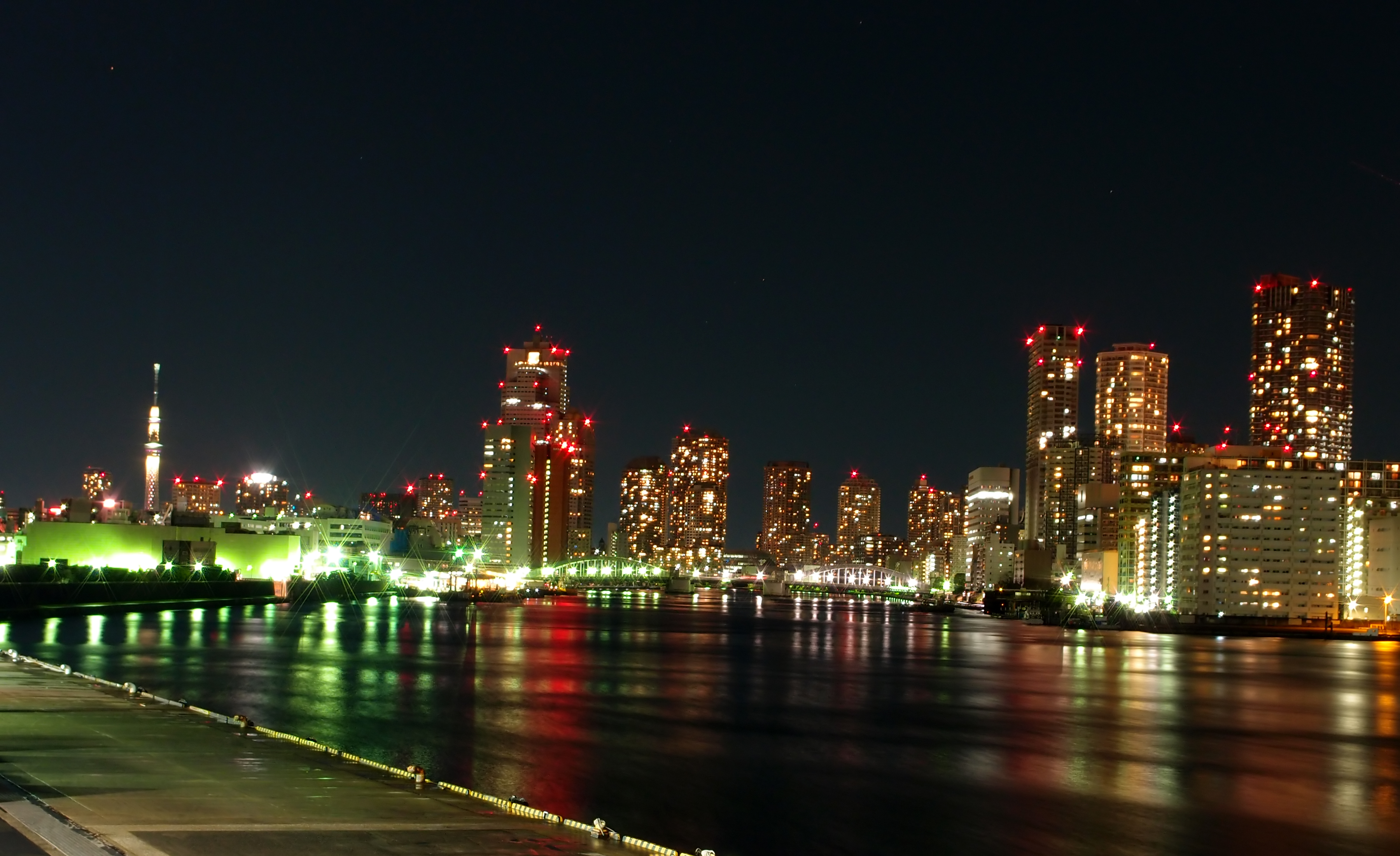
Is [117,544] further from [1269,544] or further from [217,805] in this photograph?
[1269,544]

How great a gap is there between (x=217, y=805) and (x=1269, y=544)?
143540 mm

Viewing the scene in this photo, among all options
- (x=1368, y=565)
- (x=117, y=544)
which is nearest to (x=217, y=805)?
(x=117, y=544)

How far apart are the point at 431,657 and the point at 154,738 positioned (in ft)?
124

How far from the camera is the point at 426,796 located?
18484mm

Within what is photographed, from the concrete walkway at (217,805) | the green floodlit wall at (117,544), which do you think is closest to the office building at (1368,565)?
A: the green floodlit wall at (117,544)

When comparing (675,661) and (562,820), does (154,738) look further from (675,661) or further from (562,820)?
(675,661)

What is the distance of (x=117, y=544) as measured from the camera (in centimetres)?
11100

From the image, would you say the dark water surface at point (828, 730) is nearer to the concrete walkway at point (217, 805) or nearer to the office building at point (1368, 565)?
the concrete walkway at point (217, 805)

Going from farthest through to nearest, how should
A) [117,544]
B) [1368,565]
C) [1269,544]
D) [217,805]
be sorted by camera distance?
[1368,565]
[1269,544]
[117,544]
[217,805]

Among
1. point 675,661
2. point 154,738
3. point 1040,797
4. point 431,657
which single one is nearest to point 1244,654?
point 675,661

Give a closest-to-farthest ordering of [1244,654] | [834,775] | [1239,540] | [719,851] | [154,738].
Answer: [719,851] → [154,738] → [834,775] → [1244,654] → [1239,540]

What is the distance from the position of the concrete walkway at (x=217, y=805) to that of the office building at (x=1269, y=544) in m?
137

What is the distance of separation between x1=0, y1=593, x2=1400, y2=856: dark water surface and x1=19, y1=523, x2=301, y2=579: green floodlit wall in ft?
94.1

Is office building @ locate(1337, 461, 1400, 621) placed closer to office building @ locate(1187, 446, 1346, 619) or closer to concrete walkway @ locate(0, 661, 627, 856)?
office building @ locate(1187, 446, 1346, 619)
